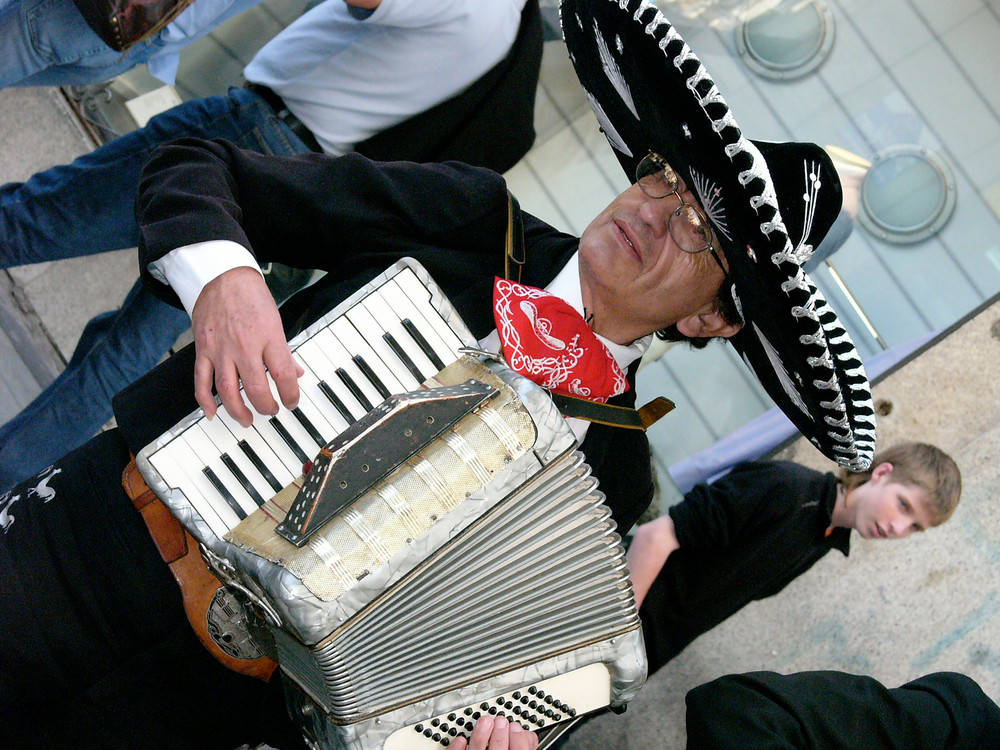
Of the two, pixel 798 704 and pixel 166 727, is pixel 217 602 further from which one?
pixel 798 704

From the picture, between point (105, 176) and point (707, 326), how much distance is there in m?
1.64

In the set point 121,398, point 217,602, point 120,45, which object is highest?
point 120,45

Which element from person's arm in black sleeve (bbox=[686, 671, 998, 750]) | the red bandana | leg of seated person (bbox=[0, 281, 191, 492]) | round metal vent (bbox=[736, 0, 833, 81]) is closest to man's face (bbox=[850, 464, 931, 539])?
person's arm in black sleeve (bbox=[686, 671, 998, 750])

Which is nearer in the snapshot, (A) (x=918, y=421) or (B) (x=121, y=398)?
(B) (x=121, y=398)

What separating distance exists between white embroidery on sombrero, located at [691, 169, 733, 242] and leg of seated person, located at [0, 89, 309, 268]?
1.26 m

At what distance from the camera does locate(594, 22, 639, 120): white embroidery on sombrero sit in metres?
1.43

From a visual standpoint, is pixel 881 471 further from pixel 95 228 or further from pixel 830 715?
pixel 95 228

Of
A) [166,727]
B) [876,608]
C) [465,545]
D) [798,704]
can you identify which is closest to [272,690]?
[166,727]

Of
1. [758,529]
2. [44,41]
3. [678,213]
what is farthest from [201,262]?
[758,529]

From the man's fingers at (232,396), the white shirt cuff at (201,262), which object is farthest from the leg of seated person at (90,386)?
the man's fingers at (232,396)

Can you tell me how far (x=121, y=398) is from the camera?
1.52 m

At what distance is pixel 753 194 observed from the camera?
1.15 m

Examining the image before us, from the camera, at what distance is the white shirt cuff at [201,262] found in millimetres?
1406

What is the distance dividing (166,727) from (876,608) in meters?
2.11
